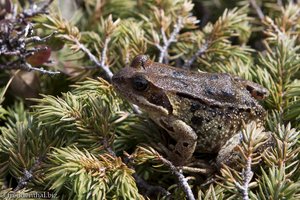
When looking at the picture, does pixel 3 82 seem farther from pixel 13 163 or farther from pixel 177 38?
pixel 177 38

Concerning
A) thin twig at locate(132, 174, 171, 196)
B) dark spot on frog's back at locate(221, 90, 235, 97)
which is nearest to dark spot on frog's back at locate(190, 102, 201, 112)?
dark spot on frog's back at locate(221, 90, 235, 97)

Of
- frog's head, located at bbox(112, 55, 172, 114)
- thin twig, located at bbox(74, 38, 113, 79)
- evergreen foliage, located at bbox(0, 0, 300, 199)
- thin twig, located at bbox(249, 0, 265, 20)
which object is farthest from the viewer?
thin twig, located at bbox(249, 0, 265, 20)

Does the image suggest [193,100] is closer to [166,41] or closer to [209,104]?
[209,104]

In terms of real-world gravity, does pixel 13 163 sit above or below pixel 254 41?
below

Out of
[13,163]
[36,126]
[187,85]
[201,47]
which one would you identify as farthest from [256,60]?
[13,163]

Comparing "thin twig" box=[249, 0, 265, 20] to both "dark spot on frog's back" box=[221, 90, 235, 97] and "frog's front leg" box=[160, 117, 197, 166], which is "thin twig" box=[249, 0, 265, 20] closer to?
"dark spot on frog's back" box=[221, 90, 235, 97]

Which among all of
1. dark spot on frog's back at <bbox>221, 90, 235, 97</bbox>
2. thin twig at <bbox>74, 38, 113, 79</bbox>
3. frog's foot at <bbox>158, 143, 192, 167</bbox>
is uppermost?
dark spot on frog's back at <bbox>221, 90, 235, 97</bbox>

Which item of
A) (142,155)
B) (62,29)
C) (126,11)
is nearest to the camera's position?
(142,155)

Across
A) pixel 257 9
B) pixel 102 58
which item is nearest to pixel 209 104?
pixel 102 58
